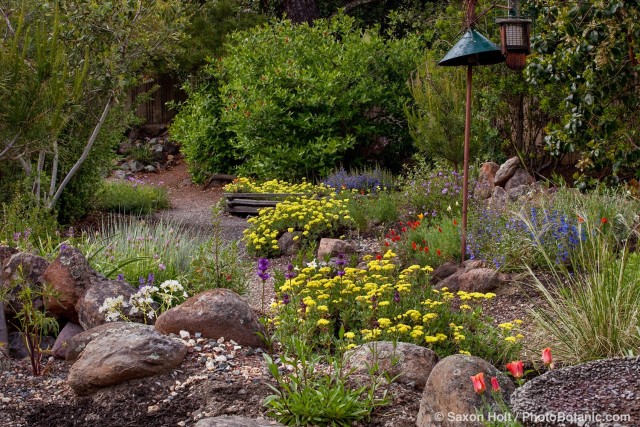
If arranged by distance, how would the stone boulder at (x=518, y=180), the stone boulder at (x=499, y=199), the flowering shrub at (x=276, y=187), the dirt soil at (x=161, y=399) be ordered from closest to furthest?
the dirt soil at (x=161, y=399) < the stone boulder at (x=499, y=199) < the stone boulder at (x=518, y=180) < the flowering shrub at (x=276, y=187)

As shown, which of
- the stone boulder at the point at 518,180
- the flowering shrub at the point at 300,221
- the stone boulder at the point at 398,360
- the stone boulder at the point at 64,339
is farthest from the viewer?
the stone boulder at the point at 518,180

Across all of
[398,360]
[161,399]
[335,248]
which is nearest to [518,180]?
[335,248]

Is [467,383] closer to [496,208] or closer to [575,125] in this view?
[575,125]

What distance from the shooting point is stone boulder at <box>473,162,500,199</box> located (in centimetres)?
985

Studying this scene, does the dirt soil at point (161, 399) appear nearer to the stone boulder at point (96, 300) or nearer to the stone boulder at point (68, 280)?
the stone boulder at point (96, 300)

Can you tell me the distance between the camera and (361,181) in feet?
40.9

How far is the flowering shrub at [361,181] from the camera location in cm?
1236

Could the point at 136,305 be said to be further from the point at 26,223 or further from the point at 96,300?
the point at 26,223

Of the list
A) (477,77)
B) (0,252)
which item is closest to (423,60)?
(477,77)

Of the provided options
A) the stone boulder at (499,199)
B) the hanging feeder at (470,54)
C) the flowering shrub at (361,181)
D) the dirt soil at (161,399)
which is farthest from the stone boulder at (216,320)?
the flowering shrub at (361,181)

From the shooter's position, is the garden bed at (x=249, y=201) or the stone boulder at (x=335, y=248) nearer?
the stone boulder at (x=335, y=248)

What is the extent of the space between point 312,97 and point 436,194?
384 centimetres

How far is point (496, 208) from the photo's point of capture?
825cm

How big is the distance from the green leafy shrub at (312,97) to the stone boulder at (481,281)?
6542 mm
